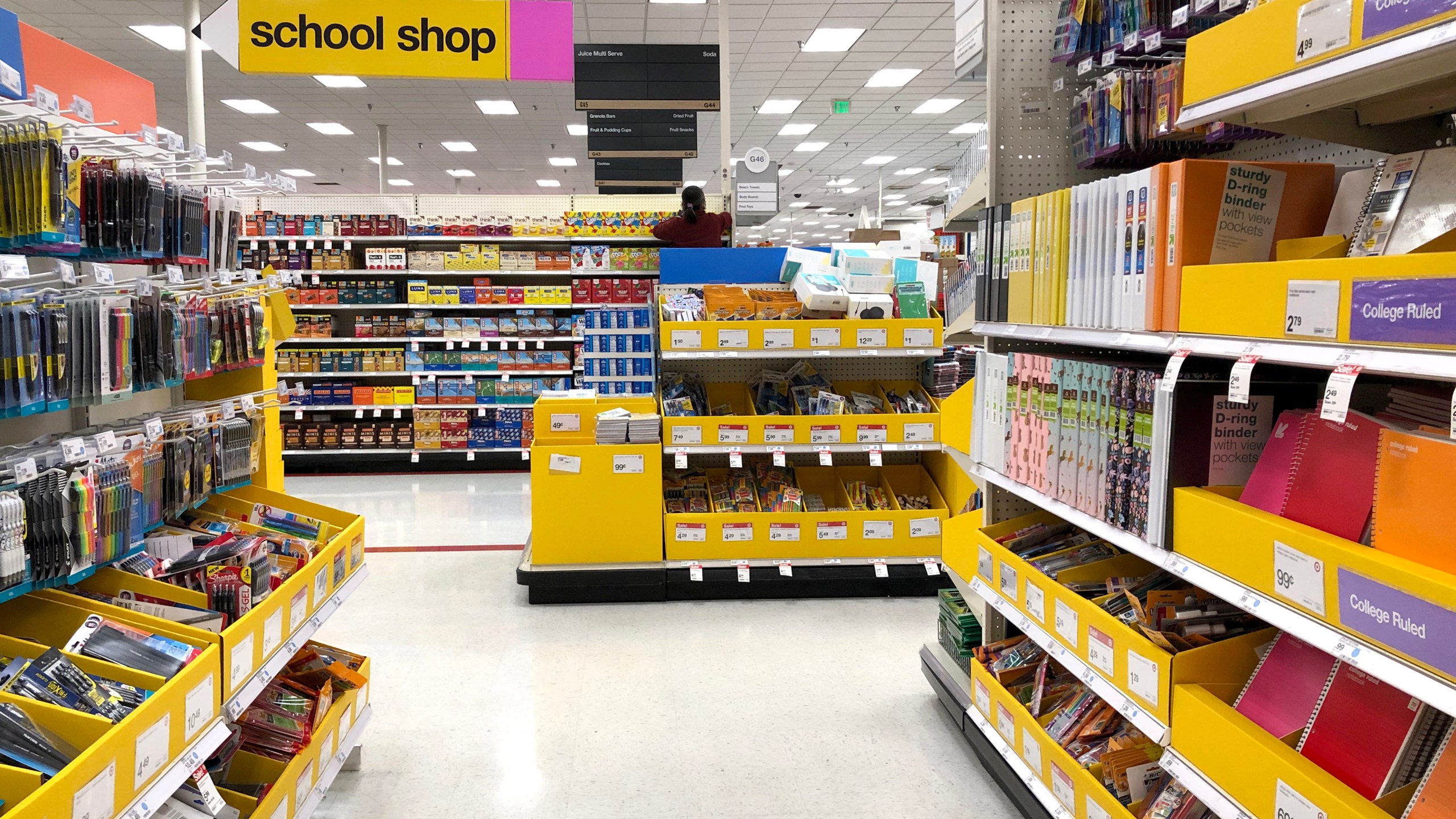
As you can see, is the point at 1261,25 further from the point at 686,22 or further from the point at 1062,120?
the point at 686,22

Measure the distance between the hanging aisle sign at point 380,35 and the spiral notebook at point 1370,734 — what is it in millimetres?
5102

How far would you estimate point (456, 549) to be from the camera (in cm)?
580

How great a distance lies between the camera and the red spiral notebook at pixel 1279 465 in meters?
1.74

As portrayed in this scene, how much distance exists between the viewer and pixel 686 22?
30.2 ft

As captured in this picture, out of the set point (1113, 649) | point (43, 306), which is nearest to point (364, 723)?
point (43, 306)

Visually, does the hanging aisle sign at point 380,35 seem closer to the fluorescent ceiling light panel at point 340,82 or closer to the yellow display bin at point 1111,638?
the yellow display bin at point 1111,638

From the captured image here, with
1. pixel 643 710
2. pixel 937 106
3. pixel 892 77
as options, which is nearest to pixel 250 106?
pixel 892 77

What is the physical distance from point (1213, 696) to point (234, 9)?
19.8 feet

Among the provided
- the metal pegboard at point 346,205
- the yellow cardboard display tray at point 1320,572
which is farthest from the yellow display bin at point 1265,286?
the metal pegboard at point 346,205

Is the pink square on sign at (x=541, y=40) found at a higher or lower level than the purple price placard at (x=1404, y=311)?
higher

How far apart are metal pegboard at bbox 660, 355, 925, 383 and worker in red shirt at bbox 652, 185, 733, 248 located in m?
2.15

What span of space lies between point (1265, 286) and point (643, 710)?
262cm

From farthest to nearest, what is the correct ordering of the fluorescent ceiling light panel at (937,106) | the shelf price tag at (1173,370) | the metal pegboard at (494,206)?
1. the fluorescent ceiling light panel at (937,106)
2. the metal pegboard at (494,206)
3. the shelf price tag at (1173,370)

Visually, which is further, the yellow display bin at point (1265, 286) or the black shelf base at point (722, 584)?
the black shelf base at point (722, 584)
